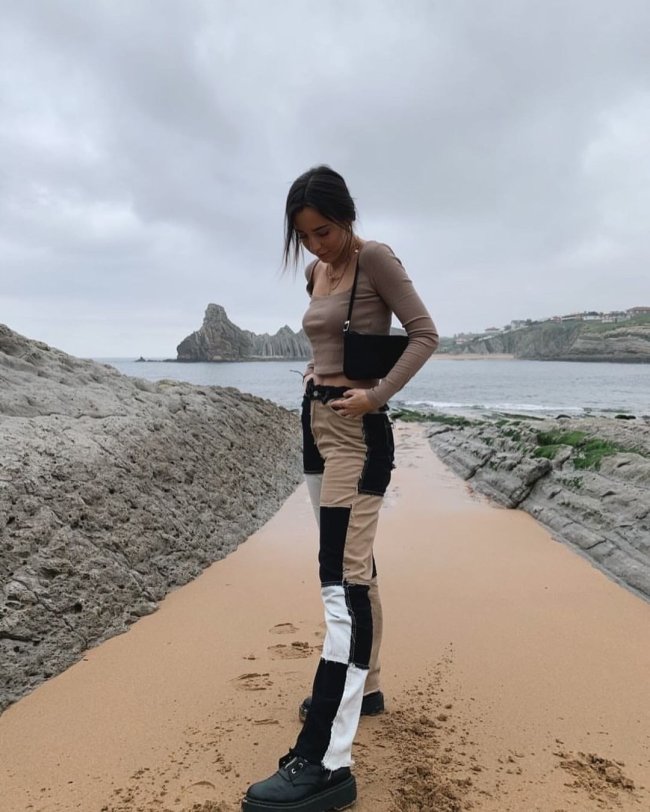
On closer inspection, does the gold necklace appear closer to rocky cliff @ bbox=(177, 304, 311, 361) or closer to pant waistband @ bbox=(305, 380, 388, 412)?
pant waistband @ bbox=(305, 380, 388, 412)

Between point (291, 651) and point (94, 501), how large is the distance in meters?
1.63

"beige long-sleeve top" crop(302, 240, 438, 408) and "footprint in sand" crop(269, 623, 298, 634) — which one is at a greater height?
"beige long-sleeve top" crop(302, 240, 438, 408)

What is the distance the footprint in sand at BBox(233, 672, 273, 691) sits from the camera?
289cm

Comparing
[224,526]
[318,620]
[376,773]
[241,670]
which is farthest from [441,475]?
[376,773]

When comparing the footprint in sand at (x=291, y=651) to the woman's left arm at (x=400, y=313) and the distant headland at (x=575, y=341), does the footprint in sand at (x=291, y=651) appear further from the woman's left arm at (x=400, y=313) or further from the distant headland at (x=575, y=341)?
the distant headland at (x=575, y=341)

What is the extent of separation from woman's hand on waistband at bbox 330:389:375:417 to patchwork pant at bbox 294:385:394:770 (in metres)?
0.05

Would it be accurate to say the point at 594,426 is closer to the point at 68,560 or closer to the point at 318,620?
the point at 318,620

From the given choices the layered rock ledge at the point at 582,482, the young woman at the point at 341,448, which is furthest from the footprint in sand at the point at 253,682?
the layered rock ledge at the point at 582,482

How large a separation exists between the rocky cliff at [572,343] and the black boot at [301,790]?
4101 inches

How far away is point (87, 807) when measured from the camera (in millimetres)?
2033

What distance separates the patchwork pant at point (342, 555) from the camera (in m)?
2.04

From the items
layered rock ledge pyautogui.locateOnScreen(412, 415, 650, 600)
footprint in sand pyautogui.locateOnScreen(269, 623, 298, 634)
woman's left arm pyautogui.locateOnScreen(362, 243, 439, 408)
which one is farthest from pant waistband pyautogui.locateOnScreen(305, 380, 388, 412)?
layered rock ledge pyautogui.locateOnScreen(412, 415, 650, 600)

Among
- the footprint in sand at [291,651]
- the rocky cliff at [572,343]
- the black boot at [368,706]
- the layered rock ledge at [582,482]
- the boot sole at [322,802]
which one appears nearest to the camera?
the boot sole at [322,802]

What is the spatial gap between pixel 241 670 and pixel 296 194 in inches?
94.3
